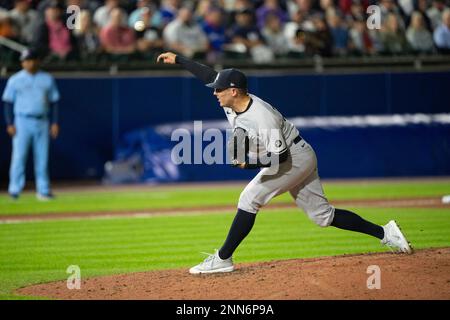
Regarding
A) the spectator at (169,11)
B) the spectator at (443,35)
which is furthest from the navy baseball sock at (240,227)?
the spectator at (443,35)

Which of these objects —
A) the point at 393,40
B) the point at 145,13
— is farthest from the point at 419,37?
the point at 145,13

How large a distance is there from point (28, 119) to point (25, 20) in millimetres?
3444

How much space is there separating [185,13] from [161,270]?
10.9 metres

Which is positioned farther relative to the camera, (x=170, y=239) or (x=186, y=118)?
(x=186, y=118)

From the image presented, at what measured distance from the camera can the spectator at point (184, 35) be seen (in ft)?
60.5

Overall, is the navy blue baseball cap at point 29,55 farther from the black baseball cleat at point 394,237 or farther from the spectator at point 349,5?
the black baseball cleat at point 394,237

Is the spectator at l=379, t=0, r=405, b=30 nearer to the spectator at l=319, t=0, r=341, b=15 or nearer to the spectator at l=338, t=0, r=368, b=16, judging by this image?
the spectator at l=338, t=0, r=368, b=16

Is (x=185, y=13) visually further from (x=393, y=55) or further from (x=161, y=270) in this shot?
(x=161, y=270)

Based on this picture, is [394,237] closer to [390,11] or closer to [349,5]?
[390,11]

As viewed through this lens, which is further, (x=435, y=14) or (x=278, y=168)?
(x=435, y=14)

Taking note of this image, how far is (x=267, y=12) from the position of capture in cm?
1958
